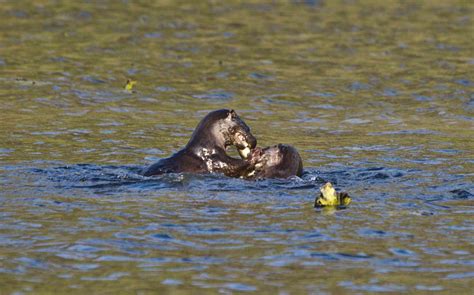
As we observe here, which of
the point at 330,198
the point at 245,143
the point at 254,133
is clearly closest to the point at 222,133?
the point at 245,143

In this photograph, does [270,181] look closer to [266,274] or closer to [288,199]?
[288,199]

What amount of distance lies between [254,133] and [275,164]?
12.9 feet

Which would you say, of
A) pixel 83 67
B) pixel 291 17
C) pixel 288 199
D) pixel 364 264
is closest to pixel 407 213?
pixel 288 199

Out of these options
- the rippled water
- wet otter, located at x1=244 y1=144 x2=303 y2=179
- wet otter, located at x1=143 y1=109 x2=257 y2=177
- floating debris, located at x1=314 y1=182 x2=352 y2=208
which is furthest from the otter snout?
floating debris, located at x1=314 y1=182 x2=352 y2=208

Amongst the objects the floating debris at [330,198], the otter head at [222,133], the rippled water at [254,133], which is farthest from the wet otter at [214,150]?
the floating debris at [330,198]

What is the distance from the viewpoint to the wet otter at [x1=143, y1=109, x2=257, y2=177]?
36.3 feet

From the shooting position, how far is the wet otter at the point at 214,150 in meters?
11.1

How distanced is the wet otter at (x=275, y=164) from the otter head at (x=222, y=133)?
0.72ft

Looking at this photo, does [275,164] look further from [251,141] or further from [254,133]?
[254,133]

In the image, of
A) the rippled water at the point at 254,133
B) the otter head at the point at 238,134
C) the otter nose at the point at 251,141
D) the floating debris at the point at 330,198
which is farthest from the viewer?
the otter nose at the point at 251,141

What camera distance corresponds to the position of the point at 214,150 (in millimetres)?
11297

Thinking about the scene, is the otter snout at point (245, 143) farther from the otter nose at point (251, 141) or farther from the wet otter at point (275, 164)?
the wet otter at point (275, 164)

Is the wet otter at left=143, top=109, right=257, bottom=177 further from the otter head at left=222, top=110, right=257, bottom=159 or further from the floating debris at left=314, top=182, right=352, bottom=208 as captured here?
the floating debris at left=314, top=182, right=352, bottom=208

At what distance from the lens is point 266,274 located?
25.3 feet
